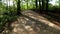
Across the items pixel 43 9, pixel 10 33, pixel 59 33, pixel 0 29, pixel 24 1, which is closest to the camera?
pixel 59 33

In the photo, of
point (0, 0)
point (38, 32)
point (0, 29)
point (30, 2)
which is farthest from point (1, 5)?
point (38, 32)

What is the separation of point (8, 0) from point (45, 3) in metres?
5.59

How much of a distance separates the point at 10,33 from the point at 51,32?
2.79 m

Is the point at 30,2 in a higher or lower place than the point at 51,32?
higher

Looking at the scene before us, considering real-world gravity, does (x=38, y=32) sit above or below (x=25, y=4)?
below

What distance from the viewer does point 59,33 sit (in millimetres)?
8922

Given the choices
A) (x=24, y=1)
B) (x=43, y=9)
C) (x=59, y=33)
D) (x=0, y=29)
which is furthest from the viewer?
(x=24, y=1)

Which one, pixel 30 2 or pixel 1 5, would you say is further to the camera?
pixel 30 2

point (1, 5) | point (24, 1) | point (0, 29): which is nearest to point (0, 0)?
point (1, 5)

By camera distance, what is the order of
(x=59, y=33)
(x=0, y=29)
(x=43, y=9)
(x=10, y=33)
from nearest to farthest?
(x=59, y=33) < (x=10, y=33) < (x=0, y=29) < (x=43, y=9)

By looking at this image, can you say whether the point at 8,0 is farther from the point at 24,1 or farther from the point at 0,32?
the point at 0,32

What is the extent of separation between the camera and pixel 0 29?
1071cm

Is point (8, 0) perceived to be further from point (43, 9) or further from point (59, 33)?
point (59, 33)

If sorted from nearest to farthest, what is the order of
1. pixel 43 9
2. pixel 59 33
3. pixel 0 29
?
pixel 59 33
pixel 0 29
pixel 43 9
